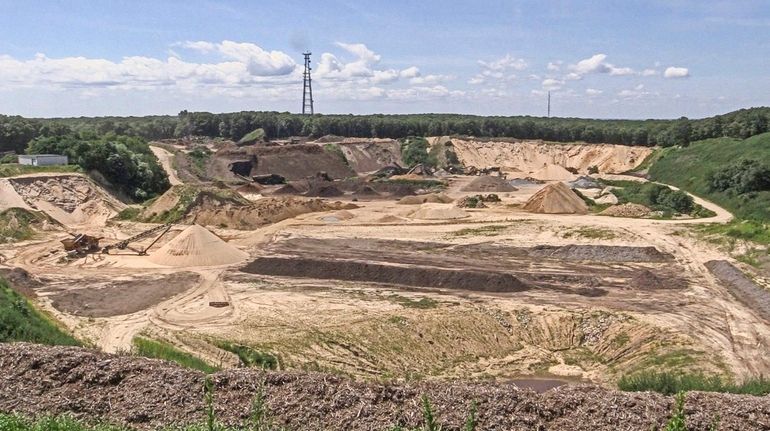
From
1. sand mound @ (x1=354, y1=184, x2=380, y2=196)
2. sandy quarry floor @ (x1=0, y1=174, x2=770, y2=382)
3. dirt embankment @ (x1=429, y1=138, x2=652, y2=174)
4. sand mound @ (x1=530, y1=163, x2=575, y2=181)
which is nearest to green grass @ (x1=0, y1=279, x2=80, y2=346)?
sandy quarry floor @ (x1=0, y1=174, x2=770, y2=382)

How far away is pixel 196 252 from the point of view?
125 ft

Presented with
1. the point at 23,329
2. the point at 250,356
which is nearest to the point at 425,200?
the point at 250,356

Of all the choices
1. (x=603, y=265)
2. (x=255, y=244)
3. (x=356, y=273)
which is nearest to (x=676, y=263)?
(x=603, y=265)

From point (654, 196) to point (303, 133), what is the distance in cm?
7729

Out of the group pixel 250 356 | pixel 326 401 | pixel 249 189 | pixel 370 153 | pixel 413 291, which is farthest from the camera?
pixel 370 153

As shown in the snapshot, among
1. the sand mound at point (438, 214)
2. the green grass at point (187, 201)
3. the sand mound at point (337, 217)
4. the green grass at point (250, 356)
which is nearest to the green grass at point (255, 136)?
the green grass at point (187, 201)

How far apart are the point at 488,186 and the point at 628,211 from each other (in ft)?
69.7

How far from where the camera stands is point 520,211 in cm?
5691

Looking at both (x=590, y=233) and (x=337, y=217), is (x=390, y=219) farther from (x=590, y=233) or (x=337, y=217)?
(x=590, y=233)

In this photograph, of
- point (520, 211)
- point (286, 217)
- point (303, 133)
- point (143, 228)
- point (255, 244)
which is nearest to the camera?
point (255, 244)

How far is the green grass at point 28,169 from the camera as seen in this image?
5266cm

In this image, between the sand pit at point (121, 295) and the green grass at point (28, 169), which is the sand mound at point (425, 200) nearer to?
the green grass at point (28, 169)

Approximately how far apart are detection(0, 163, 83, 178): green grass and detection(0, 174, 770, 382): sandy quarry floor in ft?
43.8

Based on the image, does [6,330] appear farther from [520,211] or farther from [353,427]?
[520,211]
